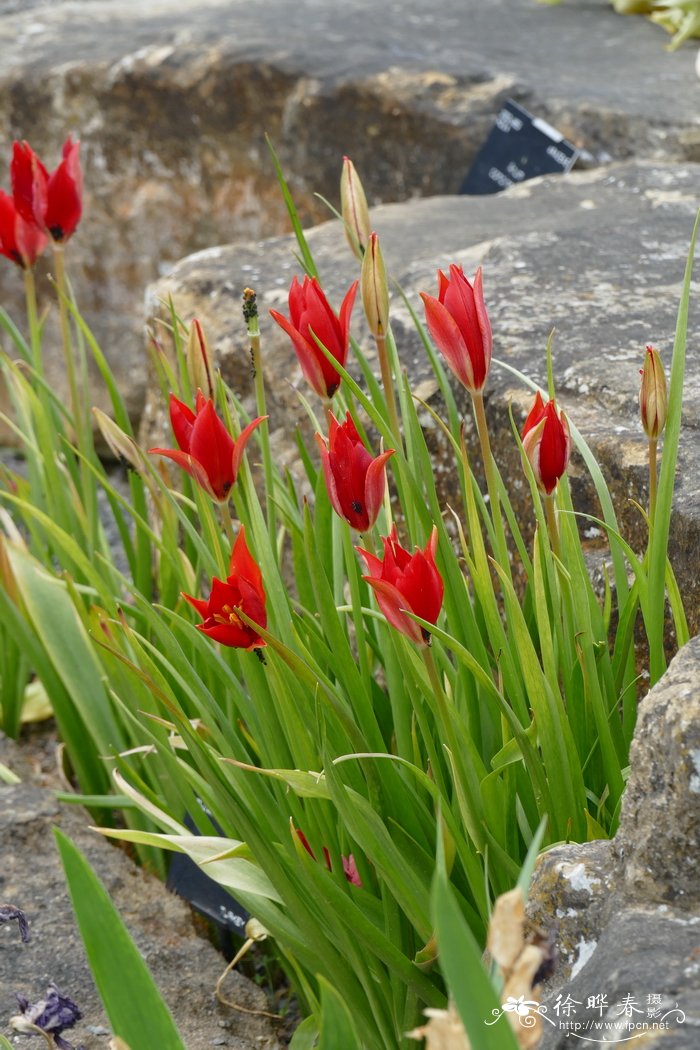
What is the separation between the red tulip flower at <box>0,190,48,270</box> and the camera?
1.08 m

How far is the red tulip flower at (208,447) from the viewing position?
692 millimetres

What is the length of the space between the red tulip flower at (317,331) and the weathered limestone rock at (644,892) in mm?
280

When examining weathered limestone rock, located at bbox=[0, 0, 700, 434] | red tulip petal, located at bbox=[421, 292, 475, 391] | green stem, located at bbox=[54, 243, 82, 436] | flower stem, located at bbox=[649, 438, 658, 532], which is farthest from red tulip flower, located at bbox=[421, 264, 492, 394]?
weathered limestone rock, located at bbox=[0, 0, 700, 434]

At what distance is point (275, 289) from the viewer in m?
1.39

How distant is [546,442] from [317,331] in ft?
0.53

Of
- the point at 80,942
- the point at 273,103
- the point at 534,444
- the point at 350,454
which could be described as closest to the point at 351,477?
the point at 350,454

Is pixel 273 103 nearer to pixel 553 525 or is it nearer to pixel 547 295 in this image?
pixel 547 295

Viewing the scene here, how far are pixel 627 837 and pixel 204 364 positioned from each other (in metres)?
0.43

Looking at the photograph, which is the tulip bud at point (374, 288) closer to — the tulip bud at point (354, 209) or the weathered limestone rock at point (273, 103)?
the tulip bud at point (354, 209)

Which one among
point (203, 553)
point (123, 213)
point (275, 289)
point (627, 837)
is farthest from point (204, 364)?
point (123, 213)

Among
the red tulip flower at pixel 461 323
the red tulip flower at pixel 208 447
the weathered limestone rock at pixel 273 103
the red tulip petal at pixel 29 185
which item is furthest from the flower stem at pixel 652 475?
the weathered limestone rock at pixel 273 103

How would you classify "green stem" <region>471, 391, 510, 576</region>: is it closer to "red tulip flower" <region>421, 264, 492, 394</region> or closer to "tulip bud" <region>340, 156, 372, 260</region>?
"red tulip flower" <region>421, 264, 492, 394</region>

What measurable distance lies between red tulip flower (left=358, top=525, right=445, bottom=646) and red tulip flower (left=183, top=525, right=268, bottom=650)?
89 millimetres

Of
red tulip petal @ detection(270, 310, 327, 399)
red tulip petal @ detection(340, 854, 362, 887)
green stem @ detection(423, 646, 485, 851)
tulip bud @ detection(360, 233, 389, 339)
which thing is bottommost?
red tulip petal @ detection(340, 854, 362, 887)
